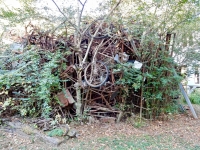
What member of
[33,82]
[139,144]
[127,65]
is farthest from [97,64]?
[139,144]

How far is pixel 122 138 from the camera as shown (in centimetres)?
A: 410

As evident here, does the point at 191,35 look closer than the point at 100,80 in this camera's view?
No

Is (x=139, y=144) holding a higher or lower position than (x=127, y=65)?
lower

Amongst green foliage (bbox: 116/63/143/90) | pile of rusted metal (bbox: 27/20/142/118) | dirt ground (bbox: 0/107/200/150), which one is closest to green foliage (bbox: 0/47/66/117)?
pile of rusted metal (bbox: 27/20/142/118)

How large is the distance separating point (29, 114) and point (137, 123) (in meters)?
2.99


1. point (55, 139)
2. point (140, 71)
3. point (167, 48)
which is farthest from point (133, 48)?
point (55, 139)

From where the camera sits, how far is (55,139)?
11.8ft

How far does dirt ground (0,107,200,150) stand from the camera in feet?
11.6

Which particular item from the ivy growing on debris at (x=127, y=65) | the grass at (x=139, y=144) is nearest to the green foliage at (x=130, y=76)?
the ivy growing on debris at (x=127, y=65)

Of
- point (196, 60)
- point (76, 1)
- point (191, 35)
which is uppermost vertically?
point (76, 1)

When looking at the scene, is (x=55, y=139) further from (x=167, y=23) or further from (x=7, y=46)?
(x=167, y=23)

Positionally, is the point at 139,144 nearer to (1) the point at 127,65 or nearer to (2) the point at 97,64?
(1) the point at 127,65

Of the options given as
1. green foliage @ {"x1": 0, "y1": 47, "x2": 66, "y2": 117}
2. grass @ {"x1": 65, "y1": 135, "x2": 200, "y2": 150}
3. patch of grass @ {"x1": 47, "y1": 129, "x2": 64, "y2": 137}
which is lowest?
grass @ {"x1": 65, "y1": 135, "x2": 200, "y2": 150}

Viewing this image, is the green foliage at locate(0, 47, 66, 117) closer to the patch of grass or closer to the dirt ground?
the patch of grass
